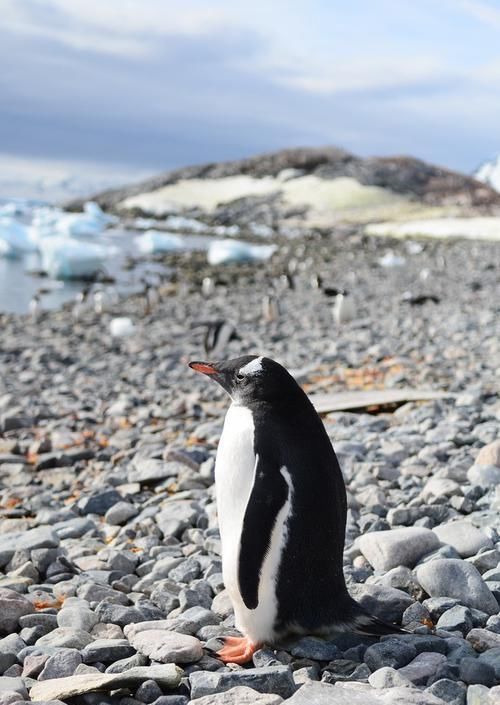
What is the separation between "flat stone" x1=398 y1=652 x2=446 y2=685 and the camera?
246cm

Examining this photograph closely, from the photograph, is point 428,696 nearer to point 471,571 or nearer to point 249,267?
point 471,571

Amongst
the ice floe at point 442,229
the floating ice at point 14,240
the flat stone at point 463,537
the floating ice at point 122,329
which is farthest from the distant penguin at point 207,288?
the ice floe at point 442,229

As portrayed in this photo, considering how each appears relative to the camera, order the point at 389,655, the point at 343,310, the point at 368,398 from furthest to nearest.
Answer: the point at 343,310, the point at 368,398, the point at 389,655

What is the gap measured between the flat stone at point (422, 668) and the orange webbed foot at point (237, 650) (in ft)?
1.78

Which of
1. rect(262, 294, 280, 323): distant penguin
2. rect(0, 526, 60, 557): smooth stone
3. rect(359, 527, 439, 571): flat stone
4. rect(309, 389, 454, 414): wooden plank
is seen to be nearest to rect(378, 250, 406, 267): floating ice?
rect(262, 294, 280, 323): distant penguin

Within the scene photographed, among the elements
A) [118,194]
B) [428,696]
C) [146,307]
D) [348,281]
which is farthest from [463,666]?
[118,194]

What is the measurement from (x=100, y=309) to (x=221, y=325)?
7.98 meters

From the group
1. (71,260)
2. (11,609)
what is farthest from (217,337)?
(71,260)

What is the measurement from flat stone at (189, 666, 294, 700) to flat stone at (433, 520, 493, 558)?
131 cm

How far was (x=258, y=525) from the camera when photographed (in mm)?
2781

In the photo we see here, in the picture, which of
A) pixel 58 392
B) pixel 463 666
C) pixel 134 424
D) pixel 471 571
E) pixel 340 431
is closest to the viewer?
pixel 463 666

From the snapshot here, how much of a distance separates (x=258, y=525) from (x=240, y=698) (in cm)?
60

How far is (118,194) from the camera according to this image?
293ft

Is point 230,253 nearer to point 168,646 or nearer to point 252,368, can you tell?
point 252,368
